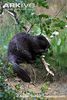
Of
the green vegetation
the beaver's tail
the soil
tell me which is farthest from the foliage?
the beaver's tail

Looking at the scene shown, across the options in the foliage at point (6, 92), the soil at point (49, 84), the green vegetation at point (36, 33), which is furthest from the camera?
the soil at point (49, 84)

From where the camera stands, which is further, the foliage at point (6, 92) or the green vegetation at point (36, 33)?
the green vegetation at point (36, 33)

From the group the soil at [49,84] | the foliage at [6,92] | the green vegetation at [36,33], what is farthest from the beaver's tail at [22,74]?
the foliage at [6,92]

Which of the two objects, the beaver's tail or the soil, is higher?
the beaver's tail

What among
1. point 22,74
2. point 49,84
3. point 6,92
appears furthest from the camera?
point 49,84

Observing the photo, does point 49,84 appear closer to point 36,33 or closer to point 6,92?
point 36,33

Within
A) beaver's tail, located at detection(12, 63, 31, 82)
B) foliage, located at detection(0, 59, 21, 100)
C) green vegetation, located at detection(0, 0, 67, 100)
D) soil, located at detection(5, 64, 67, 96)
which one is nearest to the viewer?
foliage, located at detection(0, 59, 21, 100)

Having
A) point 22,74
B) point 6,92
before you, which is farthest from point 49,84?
point 6,92

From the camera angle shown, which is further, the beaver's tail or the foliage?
the beaver's tail

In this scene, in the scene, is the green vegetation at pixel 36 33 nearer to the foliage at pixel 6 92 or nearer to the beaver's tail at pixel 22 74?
the foliage at pixel 6 92

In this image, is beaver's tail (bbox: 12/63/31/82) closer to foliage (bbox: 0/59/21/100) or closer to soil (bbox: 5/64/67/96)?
soil (bbox: 5/64/67/96)

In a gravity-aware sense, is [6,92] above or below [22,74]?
above

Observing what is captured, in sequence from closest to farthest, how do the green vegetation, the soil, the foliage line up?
the foliage → the green vegetation → the soil

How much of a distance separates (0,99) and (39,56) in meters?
1.93
